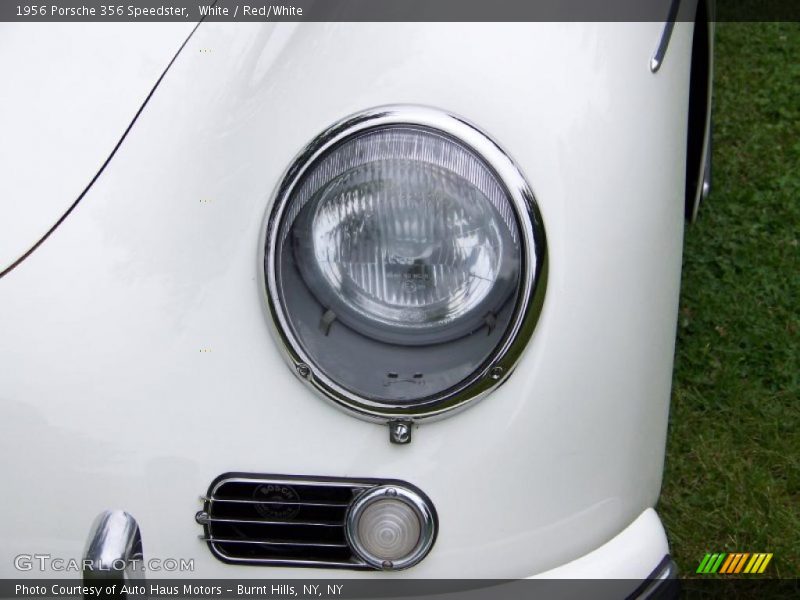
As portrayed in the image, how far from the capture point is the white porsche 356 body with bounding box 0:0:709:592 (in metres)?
1.09

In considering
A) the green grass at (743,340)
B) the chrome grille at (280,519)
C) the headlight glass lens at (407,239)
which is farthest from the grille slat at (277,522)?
the green grass at (743,340)

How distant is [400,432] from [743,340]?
5.07 feet

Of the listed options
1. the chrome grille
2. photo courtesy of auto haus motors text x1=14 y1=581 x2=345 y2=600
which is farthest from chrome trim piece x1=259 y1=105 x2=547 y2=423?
photo courtesy of auto haus motors text x1=14 y1=581 x2=345 y2=600

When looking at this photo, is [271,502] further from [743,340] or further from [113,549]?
[743,340]

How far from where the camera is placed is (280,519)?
1113mm

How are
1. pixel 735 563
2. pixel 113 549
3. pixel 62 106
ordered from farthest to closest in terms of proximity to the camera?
pixel 735 563
pixel 62 106
pixel 113 549

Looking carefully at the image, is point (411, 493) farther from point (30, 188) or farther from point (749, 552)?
point (749, 552)

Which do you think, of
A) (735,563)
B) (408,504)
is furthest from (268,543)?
(735,563)

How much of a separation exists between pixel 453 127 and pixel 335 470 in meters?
0.44

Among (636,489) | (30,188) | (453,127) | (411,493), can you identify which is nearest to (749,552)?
(636,489)

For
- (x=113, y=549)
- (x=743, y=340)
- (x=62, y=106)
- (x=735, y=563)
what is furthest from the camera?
(x=743, y=340)

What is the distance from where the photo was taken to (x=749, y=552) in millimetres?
1819

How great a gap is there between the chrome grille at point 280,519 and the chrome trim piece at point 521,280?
0.10 meters

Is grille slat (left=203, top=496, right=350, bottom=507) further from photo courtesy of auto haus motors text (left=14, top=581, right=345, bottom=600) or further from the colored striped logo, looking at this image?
the colored striped logo
